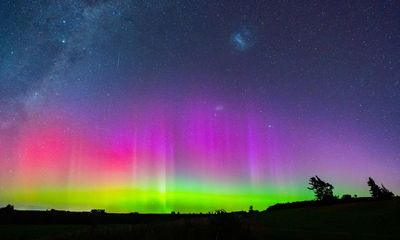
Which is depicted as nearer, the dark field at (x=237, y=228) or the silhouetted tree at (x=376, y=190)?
the dark field at (x=237, y=228)

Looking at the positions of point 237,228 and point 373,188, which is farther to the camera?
point 373,188

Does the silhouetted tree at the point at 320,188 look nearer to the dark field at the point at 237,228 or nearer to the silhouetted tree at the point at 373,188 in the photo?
the silhouetted tree at the point at 373,188

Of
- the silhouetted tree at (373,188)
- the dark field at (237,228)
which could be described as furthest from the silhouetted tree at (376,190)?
the dark field at (237,228)

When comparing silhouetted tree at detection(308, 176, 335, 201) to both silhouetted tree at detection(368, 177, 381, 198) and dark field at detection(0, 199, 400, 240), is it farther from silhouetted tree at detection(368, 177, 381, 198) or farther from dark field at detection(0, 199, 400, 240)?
dark field at detection(0, 199, 400, 240)

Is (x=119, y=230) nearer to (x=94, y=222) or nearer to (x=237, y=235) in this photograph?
(x=94, y=222)

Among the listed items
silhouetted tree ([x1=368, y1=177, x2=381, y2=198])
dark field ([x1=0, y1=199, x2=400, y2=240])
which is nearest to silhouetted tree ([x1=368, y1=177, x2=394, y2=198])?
silhouetted tree ([x1=368, y1=177, x2=381, y2=198])

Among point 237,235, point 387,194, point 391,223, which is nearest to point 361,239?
point 391,223

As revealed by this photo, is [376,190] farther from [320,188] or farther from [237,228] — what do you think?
[237,228]

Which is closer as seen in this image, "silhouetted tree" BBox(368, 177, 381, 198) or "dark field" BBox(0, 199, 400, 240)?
"dark field" BBox(0, 199, 400, 240)

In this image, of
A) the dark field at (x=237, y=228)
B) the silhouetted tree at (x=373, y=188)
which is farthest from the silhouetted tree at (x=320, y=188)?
the dark field at (x=237, y=228)

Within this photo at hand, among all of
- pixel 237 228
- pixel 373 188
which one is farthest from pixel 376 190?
pixel 237 228

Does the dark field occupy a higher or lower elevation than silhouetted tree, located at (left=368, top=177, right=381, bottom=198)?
lower

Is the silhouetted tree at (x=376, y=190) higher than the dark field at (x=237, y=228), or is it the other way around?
the silhouetted tree at (x=376, y=190)

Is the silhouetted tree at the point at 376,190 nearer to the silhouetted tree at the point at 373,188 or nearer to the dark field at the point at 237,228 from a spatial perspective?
the silhouetted tree at the point at 373,188
